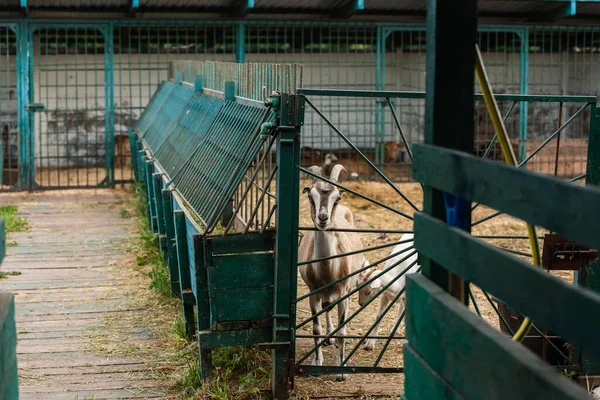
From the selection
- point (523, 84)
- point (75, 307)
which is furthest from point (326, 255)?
point (523, 84)

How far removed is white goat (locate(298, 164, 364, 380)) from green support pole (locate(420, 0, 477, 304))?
3273 mm

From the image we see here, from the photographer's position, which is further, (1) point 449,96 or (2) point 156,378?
(2) point 156,378

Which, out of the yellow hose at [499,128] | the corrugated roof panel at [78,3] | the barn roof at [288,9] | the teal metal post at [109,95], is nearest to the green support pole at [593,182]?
the yellow hose at [499,128]

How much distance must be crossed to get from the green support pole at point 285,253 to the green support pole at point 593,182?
6.49 ft

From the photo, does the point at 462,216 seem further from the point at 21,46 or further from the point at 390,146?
the point at 390,146

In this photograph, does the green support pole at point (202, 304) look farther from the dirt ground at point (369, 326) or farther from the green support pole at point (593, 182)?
the green support pole at point (593, 182)

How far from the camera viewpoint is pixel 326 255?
22.1ft

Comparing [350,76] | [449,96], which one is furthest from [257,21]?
[449,96]

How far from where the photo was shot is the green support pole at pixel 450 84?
9.52 ft

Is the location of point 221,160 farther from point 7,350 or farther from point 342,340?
point 7,350

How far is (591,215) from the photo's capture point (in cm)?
210

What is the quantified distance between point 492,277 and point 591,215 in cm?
45

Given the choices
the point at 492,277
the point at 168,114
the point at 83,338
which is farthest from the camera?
the point at 168,114

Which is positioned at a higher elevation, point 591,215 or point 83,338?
point 591,215
